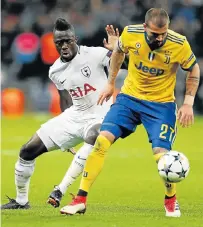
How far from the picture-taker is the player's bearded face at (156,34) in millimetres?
9734

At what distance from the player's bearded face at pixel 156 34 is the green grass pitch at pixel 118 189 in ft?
6.18

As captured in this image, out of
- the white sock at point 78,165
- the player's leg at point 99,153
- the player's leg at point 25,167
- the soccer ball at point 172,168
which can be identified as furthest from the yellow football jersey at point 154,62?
the player's leg at point 25,167

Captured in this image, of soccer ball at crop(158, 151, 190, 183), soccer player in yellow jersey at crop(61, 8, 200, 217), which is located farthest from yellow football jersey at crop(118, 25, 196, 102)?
soccer ball at crop(158, 151, 190, 183)

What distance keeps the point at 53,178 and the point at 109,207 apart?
369cm

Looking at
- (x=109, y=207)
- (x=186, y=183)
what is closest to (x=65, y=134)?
(x=109, y=207)

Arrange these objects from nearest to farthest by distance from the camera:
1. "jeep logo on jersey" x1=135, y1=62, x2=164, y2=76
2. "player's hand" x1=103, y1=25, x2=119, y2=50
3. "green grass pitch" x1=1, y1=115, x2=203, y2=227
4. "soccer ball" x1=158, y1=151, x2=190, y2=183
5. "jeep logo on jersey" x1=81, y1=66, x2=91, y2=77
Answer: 1. "green grass pitch" x1=1, y1=115, x2=203, y2=227
2. "soccer ball" x1=158, y1=151, x2=190, y2=183
3. "jeep logo on jersey" x1=135, y1=62, x2=164, y2=76
4. "player's hand" x1=103, y1=25, x2=119, y2=50
5. "jeep logo on jersey" x1=81, y1=66, x2=91, y2=77

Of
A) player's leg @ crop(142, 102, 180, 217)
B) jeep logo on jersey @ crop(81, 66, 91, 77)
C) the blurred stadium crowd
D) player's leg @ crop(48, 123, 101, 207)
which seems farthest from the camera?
the blurred stadium crowd

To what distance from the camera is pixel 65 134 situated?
1093 centimetres

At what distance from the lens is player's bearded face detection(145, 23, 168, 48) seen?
9734 mm

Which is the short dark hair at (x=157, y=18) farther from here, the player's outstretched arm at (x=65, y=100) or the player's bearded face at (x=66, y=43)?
the player's outstretched arm at (x=65, y=100)

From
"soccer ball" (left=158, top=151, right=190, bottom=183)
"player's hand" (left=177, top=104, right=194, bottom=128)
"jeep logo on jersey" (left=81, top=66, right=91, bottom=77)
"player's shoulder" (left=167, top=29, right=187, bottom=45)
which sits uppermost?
"player's shoulder" (left=167, top=29, right=187, bottom=45)

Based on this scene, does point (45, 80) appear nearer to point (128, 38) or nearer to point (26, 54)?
point (26, 54)

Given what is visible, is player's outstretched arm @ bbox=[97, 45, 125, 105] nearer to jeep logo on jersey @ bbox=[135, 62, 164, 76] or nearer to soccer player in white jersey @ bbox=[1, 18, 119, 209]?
jeep logo on jersey @ bbox=[135, 62, 164, 76]

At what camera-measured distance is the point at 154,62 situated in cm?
1001
